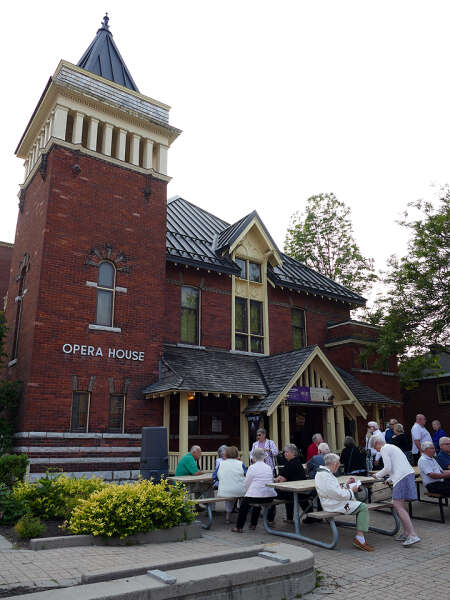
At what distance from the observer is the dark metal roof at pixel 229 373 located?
1524cm

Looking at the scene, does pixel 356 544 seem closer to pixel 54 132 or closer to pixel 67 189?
pixel 67 189

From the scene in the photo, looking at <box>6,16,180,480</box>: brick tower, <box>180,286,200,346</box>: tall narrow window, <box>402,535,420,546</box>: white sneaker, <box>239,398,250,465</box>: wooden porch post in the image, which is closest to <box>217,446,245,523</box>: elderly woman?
<box>402,535,420,546</box>: white sneaker

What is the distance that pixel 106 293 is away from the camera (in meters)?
15.9

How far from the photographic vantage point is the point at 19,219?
1861 cm

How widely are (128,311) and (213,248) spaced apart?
19.6 ft

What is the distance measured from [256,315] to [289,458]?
440 inches

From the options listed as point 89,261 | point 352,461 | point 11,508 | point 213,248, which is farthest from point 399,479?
point 213,248

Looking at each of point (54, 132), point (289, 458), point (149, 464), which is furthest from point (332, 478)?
point (54, 132)

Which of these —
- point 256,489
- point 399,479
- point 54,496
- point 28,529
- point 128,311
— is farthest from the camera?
point 128,311

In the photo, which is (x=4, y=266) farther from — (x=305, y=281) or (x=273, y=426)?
(x=273, y=426)

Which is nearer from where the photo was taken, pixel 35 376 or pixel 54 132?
pixel 35 376

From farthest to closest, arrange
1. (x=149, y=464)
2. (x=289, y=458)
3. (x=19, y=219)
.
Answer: (x=19, y=219) → (x=149, y=464) → (x=289, y=458)

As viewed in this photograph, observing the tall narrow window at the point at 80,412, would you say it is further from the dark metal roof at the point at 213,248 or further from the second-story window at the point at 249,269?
the second-story window at the point at 249,269

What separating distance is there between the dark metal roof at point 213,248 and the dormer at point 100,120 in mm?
2907
